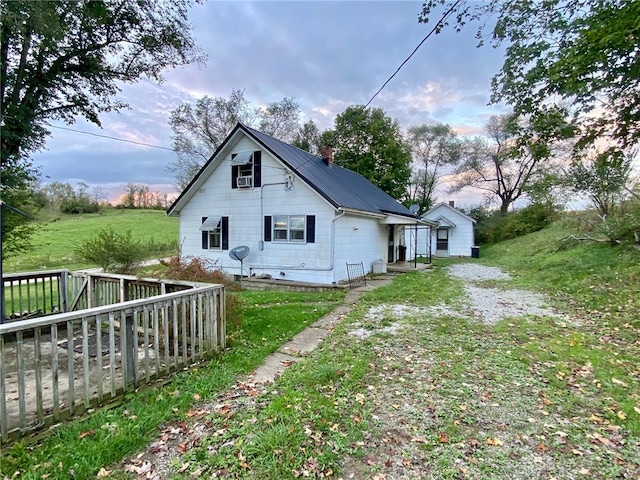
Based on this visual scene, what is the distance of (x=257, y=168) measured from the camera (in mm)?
12992

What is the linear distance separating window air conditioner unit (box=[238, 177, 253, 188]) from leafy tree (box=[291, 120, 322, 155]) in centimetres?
1818

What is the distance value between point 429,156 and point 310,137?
1390 cm

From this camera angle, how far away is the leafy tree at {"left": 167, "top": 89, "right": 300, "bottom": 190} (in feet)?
81.1

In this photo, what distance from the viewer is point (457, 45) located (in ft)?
24.8

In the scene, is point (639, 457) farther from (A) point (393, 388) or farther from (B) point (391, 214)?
(B) point (391, 214)

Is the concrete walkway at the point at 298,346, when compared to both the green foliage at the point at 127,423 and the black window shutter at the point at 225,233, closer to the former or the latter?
the green foliage at the point at 127,423

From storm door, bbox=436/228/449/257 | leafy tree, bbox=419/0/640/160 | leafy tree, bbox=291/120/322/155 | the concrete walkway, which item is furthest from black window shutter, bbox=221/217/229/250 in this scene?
leafy tree, bbox=291/120/322/155

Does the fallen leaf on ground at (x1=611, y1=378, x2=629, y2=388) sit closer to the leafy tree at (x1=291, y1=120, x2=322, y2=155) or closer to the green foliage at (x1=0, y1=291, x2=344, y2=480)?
the green foliage at (x1=0, y1=291, x2=344, y2=480)

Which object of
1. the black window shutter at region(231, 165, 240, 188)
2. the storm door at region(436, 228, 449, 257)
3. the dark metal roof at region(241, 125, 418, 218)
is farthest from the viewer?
the storm door at region(436, 228, 449, 257)

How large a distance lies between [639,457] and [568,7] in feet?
25.7

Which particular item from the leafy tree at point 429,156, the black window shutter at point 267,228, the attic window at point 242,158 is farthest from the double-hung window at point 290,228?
the leafy tree at point 429,156

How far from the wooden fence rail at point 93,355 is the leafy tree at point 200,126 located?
21621mm

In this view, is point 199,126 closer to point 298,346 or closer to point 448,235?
point 448,235

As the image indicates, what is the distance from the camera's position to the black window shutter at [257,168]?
12930 millimetres
